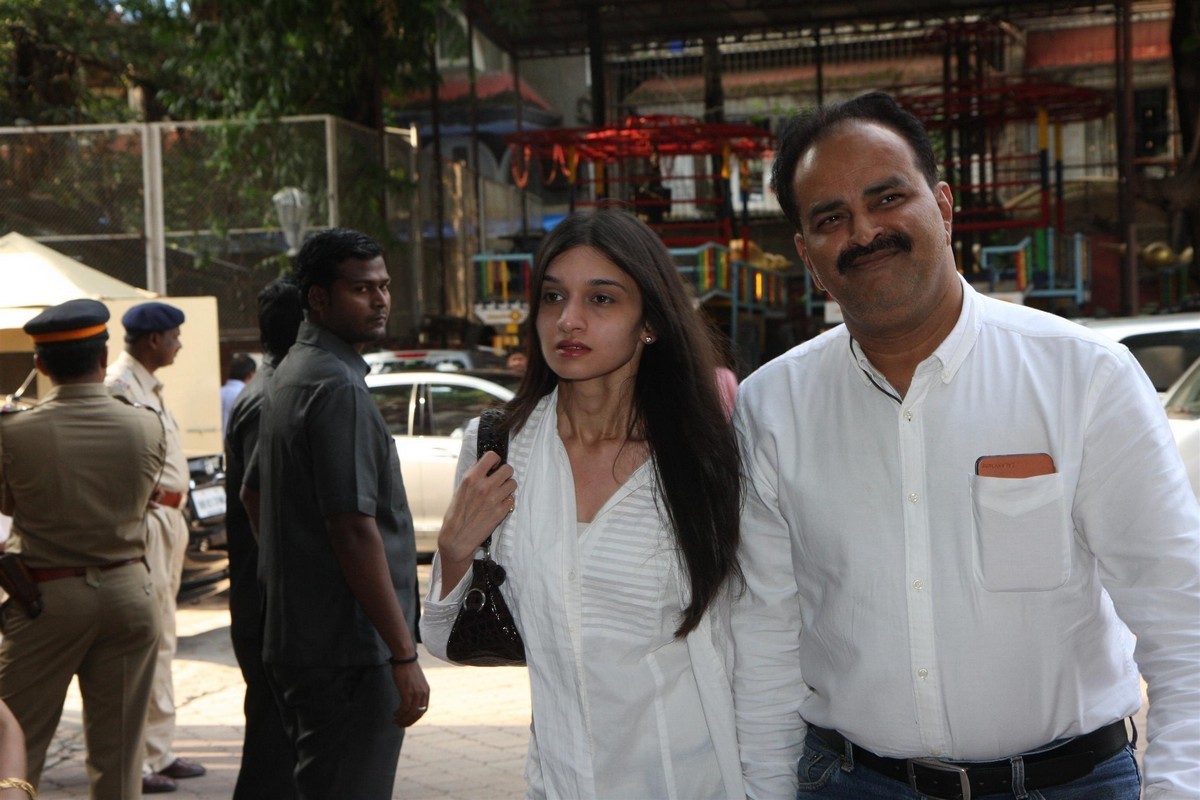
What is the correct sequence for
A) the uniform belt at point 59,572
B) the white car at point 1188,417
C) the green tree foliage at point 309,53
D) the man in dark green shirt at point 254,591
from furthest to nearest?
1. the green tree foliage at point 309,53
2. the white car at point 1188,417
3. the uniform belt at point 59,572
4. the man in dark green shirt at point 254,591

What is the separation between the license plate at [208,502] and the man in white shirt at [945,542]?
8064 millimetres

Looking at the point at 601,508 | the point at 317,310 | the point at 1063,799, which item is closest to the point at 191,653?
the point at 317,310

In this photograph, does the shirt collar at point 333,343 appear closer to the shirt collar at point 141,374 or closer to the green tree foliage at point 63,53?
the shirt collar at point 141,374

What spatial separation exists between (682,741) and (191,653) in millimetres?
7221

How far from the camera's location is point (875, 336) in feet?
8.63

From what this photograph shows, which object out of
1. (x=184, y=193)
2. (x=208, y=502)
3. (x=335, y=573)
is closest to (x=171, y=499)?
(x=335, y=573)

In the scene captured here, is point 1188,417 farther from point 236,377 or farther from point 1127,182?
point 1127,182

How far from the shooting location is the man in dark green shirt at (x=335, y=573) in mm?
3840

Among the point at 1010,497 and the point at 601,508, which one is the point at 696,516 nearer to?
the point at 601,508

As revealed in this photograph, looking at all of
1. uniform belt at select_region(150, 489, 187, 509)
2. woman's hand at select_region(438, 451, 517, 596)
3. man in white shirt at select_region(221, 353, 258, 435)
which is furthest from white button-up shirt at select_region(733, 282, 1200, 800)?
man in white shirt at select_region(221, 353, 258, 435)

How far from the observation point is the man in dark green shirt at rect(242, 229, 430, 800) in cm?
384

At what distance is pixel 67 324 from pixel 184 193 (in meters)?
12.4

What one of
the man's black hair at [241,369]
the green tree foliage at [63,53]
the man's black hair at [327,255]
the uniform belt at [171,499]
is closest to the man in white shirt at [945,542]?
the man's black hair at [327,255]

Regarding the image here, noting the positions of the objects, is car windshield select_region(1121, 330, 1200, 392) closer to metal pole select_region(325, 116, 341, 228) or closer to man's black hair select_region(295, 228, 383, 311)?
man's black hair select_region(295, 228, 383, 311)
